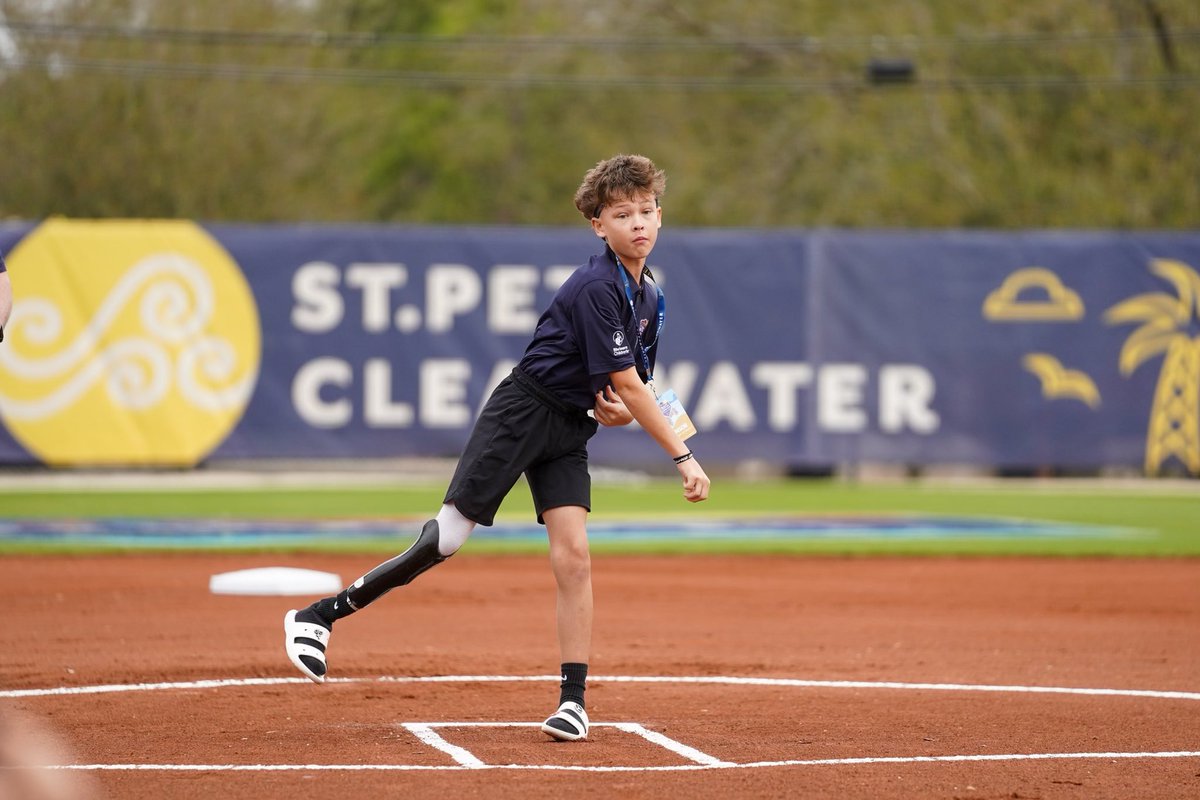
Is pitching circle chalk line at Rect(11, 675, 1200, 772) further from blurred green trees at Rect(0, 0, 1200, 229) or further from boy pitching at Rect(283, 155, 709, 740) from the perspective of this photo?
blurred green trees at Rect(0, 0, 1200, 229)

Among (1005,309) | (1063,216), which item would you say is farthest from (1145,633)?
(1063,216)

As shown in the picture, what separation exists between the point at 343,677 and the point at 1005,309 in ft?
44.0

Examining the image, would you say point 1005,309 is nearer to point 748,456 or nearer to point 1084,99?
point 748,456

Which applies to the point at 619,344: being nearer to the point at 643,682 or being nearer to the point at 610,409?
the point at 610,409

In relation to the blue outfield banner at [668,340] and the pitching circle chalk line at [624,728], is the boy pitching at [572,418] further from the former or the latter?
the blue outfield banner at [668,340]

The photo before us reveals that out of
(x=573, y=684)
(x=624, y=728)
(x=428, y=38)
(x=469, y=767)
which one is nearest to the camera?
(x=469, y=767)

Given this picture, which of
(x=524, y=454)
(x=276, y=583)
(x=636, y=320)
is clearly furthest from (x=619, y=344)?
(x=276, y=583)

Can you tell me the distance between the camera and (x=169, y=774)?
5.86m

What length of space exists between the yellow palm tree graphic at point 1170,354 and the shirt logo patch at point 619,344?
48.0ft

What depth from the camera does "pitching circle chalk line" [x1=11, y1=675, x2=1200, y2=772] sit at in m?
5.99

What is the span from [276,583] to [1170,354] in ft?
40.0

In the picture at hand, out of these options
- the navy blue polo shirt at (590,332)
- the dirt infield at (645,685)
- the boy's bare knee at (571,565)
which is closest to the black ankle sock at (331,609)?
the dirt infield at (645,685)

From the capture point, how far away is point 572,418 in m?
6.70

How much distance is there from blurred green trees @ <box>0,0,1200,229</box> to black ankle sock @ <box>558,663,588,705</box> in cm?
2383
